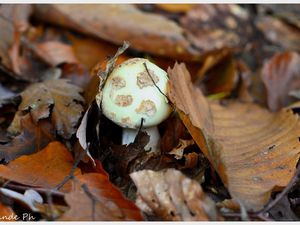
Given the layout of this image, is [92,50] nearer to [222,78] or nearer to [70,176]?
[222,78]

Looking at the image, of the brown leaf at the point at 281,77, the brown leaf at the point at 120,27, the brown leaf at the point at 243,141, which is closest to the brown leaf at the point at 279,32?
the brown leaf at the point at 281,77

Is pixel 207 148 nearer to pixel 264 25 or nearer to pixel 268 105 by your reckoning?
pixel 268 105

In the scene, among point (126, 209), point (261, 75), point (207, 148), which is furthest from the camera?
point (261, 75)

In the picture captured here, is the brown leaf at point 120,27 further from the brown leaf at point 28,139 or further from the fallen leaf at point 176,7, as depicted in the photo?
the brown leaf at point 28,139

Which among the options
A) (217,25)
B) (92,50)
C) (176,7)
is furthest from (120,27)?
(217,25)

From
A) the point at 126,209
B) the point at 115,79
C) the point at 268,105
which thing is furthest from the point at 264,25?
the point at 126,209

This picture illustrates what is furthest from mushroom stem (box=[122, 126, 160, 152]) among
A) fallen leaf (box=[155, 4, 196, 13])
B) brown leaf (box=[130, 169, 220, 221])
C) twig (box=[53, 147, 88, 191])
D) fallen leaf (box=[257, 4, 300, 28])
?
fallen leaf (box=[257, 4, 300, 28])

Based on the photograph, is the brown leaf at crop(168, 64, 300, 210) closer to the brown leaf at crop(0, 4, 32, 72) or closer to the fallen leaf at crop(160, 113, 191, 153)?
the fallen leaf at crop(160, 113, 191, 153)
